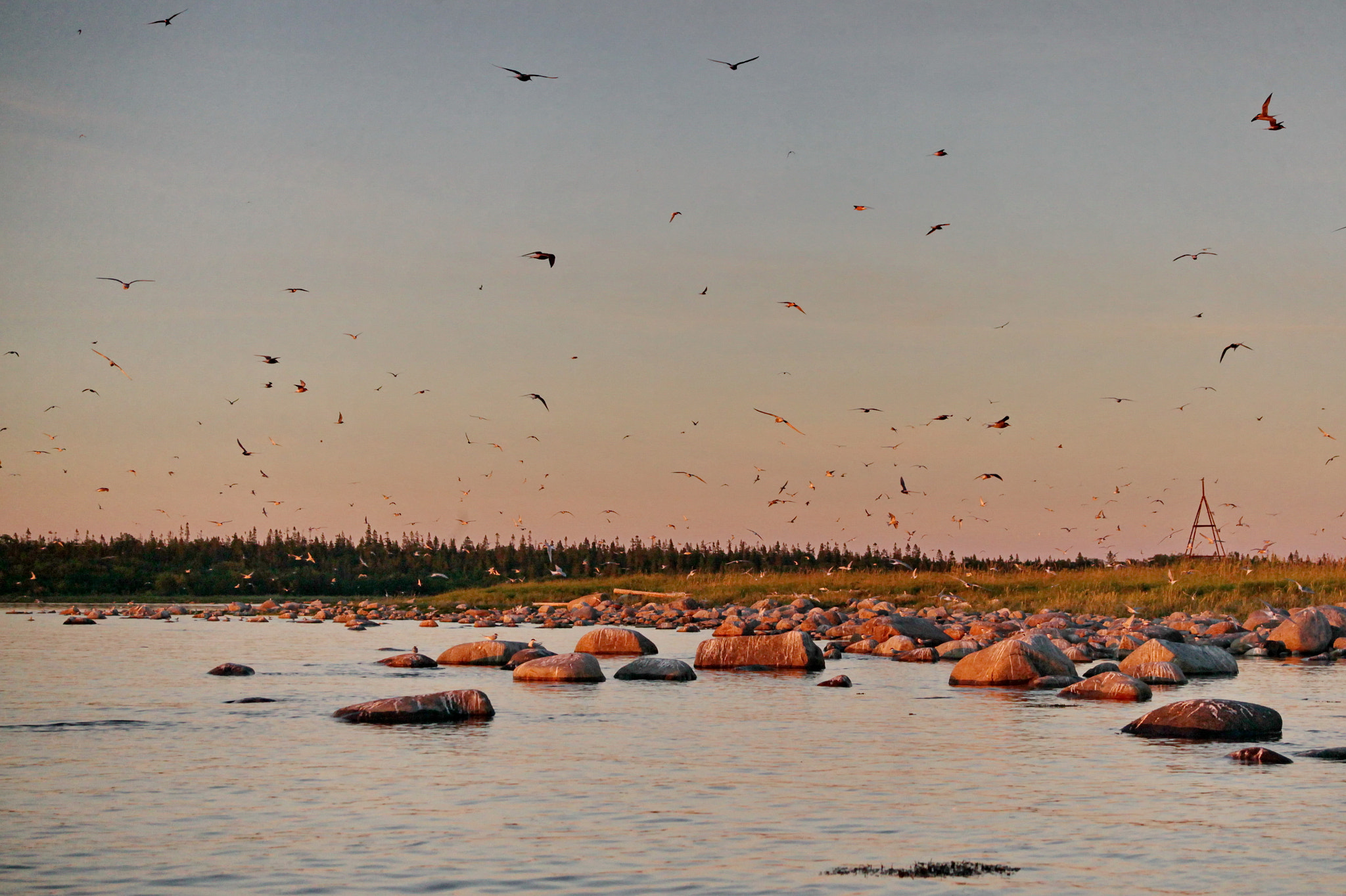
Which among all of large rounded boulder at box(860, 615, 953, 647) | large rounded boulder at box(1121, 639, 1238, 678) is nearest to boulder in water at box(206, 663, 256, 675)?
large rounded boulder at box(860, 615, 953, 647)

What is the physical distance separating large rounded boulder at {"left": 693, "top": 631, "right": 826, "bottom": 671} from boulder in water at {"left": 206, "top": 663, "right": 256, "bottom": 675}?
28.1 feet

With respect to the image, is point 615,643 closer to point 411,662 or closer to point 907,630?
point 411,662

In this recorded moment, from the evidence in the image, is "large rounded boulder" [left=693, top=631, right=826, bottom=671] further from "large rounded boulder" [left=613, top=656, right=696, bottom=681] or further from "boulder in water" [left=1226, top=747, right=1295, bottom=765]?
"boulder in water" [left=1226, top=747, right=1295, bottom=765]

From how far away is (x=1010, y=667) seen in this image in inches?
859

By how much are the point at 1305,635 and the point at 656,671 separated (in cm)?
1533

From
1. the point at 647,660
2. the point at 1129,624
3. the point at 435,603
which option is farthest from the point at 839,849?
the point at 435,603

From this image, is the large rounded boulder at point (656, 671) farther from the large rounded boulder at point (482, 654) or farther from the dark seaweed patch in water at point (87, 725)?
the dark seaweed patch in water at point (87, 725)

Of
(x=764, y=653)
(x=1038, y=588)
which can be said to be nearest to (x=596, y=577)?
(x=1038, y=588)

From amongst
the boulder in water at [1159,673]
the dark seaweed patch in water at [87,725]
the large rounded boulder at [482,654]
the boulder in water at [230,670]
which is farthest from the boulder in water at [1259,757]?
the boulder in water at [230,670]

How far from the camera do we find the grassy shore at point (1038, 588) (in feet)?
129

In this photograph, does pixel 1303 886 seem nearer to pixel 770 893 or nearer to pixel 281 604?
pixel 770 893

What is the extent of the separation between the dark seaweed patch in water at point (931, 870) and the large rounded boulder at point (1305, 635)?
74.9 ft

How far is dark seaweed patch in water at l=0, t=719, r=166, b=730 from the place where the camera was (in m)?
16.2

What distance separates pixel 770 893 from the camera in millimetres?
8195
